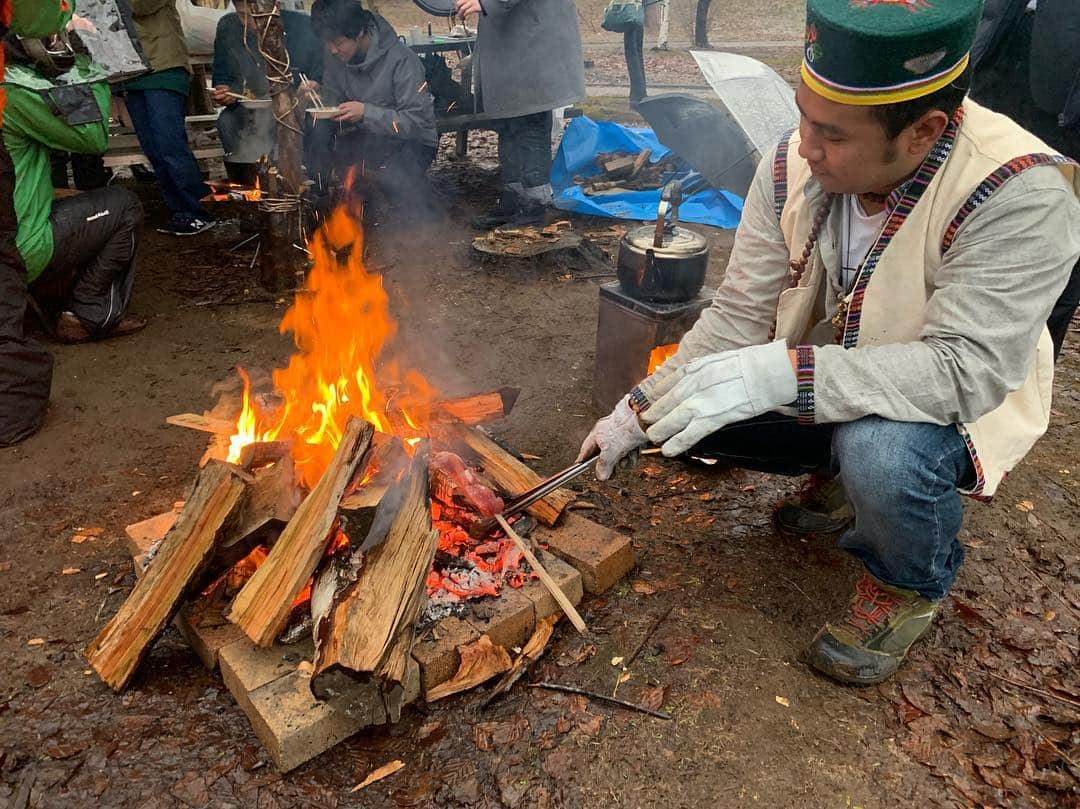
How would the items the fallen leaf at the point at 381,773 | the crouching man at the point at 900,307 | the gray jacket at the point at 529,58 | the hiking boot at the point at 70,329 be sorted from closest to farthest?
the crouching man at the point at 900,307 → the fallen leaf at the point at 381,773 → the hiking boot at the point at 70,329 → the gray jacket at the point at 529,58

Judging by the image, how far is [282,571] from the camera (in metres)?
2.39

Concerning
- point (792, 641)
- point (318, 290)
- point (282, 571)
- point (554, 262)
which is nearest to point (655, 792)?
point (792, 641)

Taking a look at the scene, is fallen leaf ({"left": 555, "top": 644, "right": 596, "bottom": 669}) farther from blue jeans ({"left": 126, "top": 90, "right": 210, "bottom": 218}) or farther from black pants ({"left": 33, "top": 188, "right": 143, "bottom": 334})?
blue jeans ({"left": 126, "top": 90, "right": 210, "bottom": 218})

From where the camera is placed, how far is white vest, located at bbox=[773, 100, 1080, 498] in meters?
2.15

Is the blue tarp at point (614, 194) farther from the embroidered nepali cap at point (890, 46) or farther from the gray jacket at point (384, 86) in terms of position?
the embroidered nepali cap at point (890, 46)

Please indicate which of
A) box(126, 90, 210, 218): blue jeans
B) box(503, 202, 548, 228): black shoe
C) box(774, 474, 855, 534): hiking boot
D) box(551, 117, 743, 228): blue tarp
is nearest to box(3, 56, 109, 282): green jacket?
box(126, 90, 210, 218): blue jeans

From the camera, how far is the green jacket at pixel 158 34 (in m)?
6.35

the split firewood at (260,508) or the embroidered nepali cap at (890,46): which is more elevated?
the embroidered nepali cap at (890,46)

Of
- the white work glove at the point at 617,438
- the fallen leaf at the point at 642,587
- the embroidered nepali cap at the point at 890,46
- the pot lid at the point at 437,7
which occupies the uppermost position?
the embroidered nepali cap at the point at 890,46

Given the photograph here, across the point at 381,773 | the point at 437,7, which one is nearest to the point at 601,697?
the point at 381,773

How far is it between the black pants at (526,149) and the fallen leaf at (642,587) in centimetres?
526

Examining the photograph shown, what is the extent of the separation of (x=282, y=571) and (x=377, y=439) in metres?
0.69

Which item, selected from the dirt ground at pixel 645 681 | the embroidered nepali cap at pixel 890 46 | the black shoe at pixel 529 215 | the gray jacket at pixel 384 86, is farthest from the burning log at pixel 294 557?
the black shoe at pixel 529 215

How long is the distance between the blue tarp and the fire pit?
5092 mm
